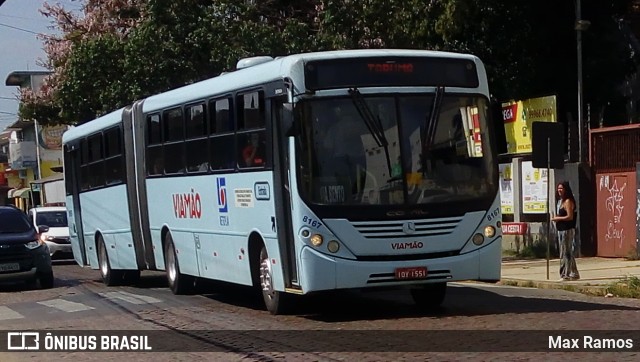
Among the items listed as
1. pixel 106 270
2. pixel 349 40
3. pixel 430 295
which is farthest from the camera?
pixel 349 40

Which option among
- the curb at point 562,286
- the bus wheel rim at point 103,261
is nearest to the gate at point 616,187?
the curb at point 562,286

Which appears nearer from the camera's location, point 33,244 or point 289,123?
point 289,123

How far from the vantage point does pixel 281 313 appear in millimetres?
14078

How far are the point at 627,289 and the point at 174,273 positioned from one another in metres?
7.48

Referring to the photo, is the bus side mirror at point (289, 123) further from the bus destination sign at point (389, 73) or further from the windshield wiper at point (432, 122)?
the windshield wiper at point (432, 122)

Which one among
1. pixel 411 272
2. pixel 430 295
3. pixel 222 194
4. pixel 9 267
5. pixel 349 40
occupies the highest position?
pixel 349 40

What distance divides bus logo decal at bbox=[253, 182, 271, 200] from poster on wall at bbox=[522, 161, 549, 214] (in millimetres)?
12035

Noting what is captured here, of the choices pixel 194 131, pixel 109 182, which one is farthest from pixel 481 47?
pixel 194 131

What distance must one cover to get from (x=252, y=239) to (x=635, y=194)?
36.7ft

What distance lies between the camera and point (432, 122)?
13.0 metres

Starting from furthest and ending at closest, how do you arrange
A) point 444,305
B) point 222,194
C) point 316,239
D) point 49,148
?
point 49,148 < point 222,194 < point 444,305 < point 316,239

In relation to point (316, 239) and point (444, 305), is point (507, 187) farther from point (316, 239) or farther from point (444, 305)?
point (316, 239)

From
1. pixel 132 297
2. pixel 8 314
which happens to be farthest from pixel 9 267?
pixel 8 314

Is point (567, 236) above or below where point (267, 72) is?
below
